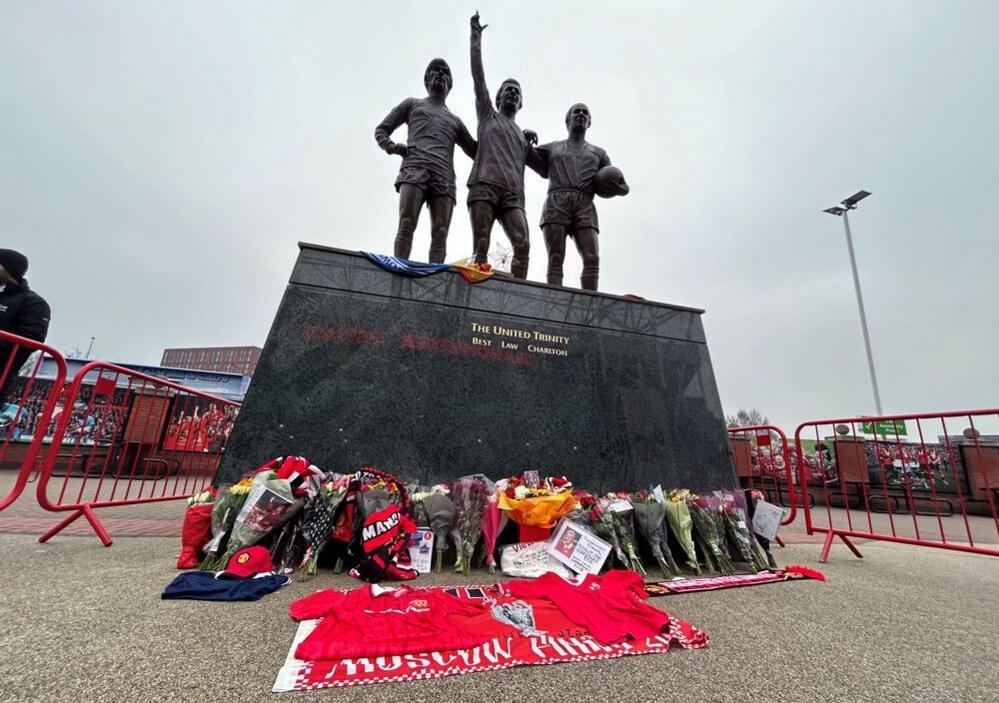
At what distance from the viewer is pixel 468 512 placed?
109 inches

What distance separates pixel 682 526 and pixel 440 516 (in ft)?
5.67

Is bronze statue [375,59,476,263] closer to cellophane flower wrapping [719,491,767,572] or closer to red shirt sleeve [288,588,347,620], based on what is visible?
red shirt sleeve [288,588,347,620]

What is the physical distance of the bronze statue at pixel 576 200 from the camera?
5.36 m

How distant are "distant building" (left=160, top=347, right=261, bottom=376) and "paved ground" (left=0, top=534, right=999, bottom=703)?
234ft

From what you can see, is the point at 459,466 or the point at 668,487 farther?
the point at 668,487

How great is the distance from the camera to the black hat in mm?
3527

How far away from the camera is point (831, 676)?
141 centimetres

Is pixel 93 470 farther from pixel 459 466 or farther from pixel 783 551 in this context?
pixel 783 551

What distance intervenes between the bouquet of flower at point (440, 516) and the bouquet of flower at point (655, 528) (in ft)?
4.29

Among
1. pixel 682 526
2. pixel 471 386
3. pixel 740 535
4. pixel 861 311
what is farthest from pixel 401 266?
pixel 861 311

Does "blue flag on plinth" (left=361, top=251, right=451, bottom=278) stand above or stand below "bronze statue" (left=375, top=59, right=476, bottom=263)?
below

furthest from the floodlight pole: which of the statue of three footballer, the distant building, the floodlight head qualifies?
the distant building

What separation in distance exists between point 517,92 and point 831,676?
6116mm

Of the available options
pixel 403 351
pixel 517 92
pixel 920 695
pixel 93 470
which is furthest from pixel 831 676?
pixel 93 470
